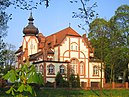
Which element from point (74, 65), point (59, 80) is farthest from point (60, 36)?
point (59, 80)

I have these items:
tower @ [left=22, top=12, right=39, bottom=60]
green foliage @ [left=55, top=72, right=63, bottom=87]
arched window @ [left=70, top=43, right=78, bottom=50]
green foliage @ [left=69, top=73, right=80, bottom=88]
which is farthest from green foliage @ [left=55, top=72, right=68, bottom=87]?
tower @ [left=22, top=12, right=39, bottom=60]

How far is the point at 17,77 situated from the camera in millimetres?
5812

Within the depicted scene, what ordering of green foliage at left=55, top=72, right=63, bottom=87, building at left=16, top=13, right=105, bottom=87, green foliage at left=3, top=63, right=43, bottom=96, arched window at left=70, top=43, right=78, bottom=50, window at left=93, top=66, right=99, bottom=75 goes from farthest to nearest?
window at left=93, top=66, right=99, bottom=75
arched window at left=70, top=43, right=78, bottom=50
building at left=16, top=13, right=105, bottom=87
green foliage at left=55, top=72, right=63, bottom=87
green foliage at left=3, top=63, right=43, bottom=96

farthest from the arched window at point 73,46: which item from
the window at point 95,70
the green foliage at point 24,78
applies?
the green foliage at point 24,78

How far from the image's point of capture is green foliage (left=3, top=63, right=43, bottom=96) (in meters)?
5.65

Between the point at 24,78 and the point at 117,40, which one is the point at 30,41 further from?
the point at 24,78

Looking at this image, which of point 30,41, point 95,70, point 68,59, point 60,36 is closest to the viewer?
point 68,59

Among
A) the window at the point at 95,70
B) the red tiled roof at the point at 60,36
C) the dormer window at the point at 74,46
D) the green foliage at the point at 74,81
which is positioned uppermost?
the red tiled roof at the point at 60,36

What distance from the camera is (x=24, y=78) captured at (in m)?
5.73

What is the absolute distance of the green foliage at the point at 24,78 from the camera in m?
5.65

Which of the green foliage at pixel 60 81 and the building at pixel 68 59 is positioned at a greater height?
the building at pixel 68 59

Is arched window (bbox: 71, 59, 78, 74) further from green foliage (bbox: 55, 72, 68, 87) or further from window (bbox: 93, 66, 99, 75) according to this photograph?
green foliage (bbox: 55, 72, 68, 87)

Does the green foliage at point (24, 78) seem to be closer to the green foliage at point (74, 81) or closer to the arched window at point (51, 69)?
the green foliage at point (74, 81)

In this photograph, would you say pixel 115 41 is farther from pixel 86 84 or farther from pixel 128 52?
pixel 86 84
